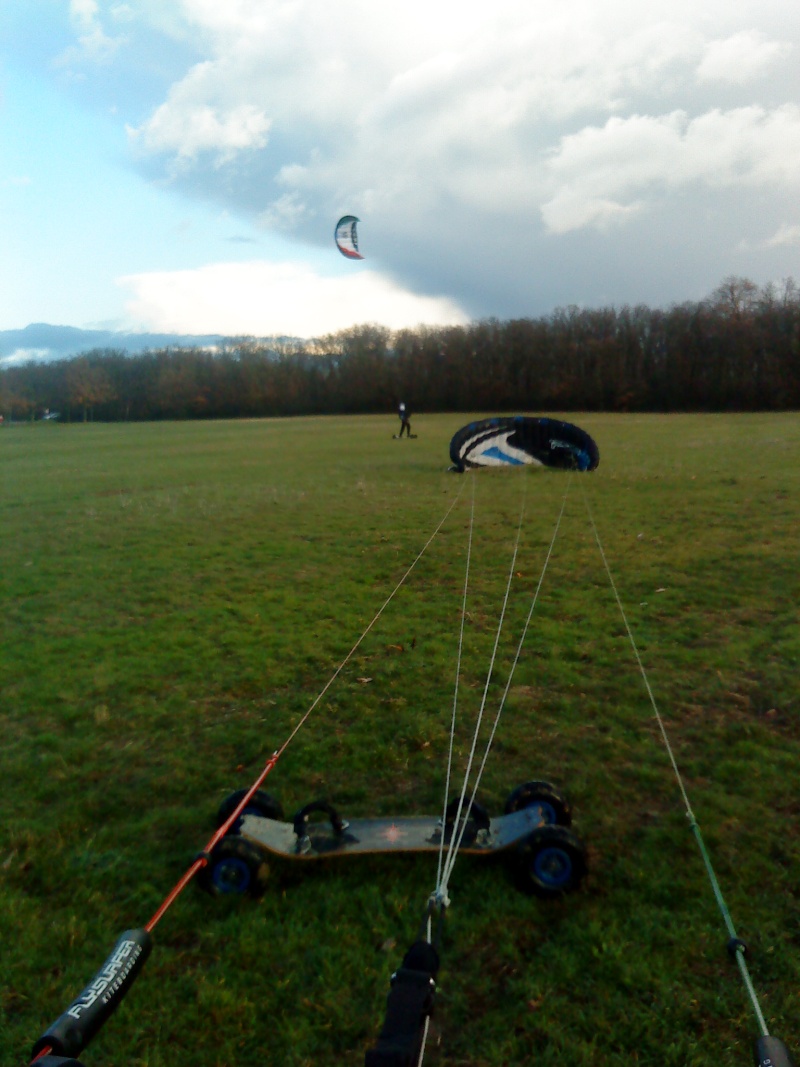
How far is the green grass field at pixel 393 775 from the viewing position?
3.14m

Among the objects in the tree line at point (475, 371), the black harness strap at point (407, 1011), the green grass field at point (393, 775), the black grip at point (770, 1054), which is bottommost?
the green grass field at point (393, 775)

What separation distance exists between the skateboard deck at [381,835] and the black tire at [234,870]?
14 cm

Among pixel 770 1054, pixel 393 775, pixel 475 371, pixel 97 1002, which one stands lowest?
pixel 393 775

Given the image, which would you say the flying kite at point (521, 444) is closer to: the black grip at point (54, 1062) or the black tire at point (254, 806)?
the black tire at point (254, 806)

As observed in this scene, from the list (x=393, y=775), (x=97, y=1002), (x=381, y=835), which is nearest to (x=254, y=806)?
(x=381, y=835)

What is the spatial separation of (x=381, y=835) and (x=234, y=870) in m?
0.80

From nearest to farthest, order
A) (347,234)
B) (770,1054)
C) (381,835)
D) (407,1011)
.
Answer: (770,1054)
(407,1011)
(381,835)
(347,234)

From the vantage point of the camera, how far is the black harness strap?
79.6 inches

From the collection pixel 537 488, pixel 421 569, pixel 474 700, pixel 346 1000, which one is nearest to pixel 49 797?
pixel 346 1000

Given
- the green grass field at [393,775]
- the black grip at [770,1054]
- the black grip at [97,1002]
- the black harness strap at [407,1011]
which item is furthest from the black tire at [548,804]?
the black grip at [97,1002]

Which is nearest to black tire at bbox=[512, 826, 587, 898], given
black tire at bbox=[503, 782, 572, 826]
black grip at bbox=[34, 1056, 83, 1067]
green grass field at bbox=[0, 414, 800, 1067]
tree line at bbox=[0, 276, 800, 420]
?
green grass field at bbox=[0, 414, 800, 1067]

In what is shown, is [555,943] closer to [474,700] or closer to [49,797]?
[474,700]

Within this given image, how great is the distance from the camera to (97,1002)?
6.88ft

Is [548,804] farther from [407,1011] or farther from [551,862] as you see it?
[407,1011]
